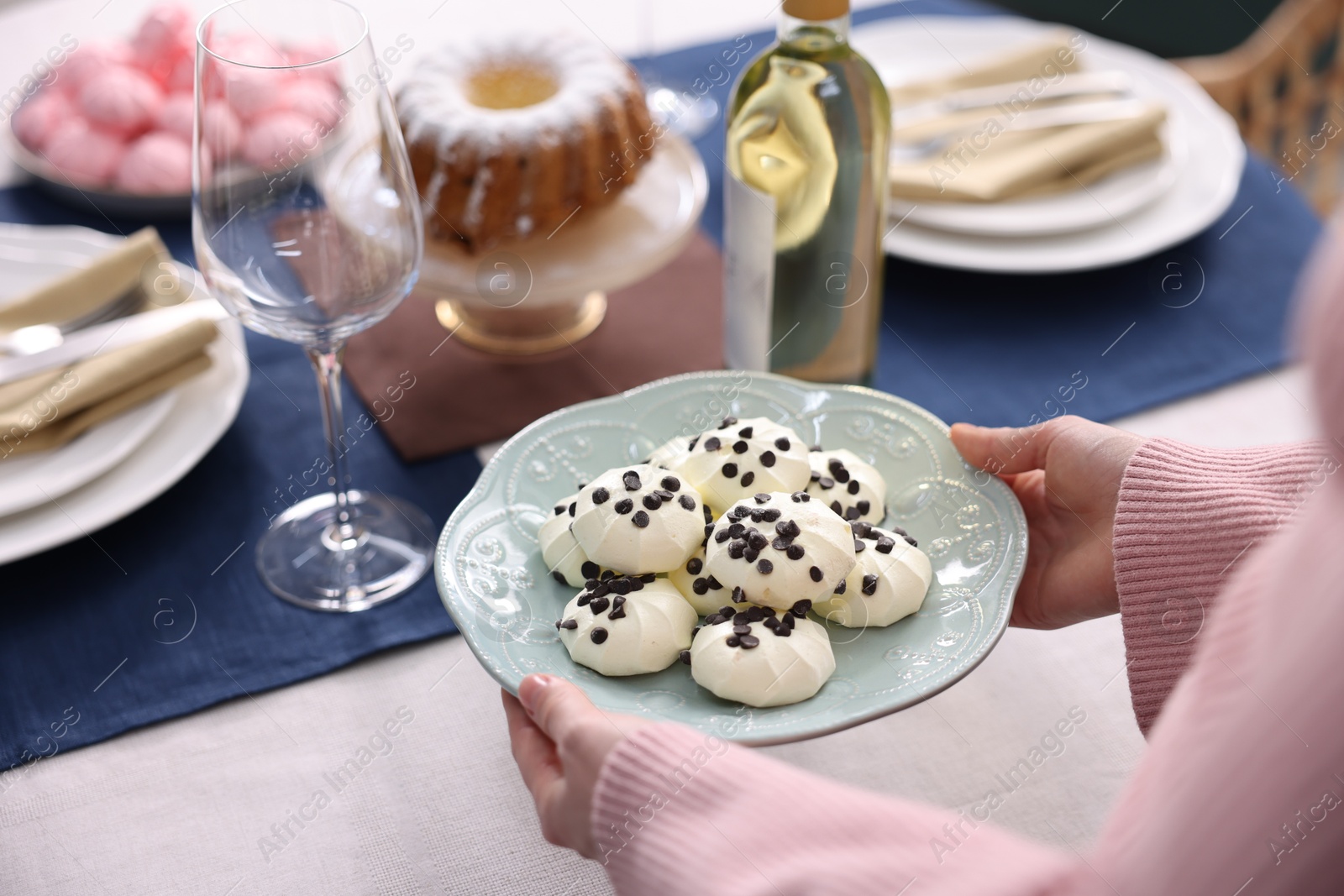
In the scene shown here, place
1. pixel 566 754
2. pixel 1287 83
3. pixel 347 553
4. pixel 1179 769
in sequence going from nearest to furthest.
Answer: pixel 1179 769, pixel 566 754, pixel 347 553, pixel 1287 83

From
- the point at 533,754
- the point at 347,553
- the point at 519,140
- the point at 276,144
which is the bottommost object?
the point at 347,553

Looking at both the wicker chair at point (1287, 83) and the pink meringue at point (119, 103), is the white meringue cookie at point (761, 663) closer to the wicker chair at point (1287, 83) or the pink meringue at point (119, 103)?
the pink meringue at point (119, 103)

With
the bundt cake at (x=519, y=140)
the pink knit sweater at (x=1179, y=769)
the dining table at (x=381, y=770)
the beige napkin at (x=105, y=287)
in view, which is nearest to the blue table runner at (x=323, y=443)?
the dining table at (x=381, y=770)

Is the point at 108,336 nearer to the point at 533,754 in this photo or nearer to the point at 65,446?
the point at 65,446

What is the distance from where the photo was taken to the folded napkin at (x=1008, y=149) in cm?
117

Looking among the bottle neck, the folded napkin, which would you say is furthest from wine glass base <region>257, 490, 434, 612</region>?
the folded napkin

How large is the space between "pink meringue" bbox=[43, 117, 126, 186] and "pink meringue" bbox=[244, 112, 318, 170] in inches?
15.4

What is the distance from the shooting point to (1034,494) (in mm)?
908

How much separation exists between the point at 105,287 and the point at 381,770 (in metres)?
0.55

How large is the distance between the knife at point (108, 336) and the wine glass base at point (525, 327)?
0.75ft

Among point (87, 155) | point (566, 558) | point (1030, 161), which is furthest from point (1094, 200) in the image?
point (87, 155)

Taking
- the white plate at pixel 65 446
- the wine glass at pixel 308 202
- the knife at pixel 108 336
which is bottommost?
the white plate at pixel 65 446

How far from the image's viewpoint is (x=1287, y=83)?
5.30ft

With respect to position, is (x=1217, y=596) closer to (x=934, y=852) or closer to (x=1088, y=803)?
(x=1088, y=803)
